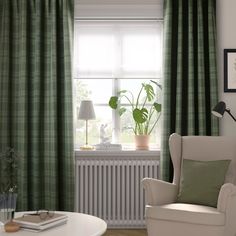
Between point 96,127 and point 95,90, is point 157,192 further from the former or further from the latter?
point 95,90

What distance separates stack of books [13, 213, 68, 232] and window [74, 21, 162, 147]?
2122mm

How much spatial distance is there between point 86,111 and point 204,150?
134 centimetres

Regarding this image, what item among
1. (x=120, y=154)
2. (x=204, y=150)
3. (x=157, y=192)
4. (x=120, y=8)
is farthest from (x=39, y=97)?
(x=204, y=150)

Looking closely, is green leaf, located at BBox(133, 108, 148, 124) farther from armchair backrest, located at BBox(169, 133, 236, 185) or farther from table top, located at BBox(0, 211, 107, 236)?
table top, located at BBox(0, 211, 107, 236)

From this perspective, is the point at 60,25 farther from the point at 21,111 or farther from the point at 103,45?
the point at 21,111

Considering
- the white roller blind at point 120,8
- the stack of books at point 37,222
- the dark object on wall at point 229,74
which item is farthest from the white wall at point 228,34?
the stack of books at point 37,222

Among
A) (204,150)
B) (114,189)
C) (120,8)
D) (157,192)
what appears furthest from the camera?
(120,8)

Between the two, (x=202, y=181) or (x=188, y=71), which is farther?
(x=188, y=71)

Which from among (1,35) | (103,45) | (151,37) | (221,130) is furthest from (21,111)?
(221,130)

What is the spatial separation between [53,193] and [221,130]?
6.46ft

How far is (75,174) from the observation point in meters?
4.85

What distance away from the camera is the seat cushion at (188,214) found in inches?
134

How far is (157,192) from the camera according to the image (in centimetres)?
383

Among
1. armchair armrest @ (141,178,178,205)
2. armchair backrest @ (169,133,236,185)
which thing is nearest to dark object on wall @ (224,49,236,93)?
armchair backrest @ (169,133,236,185)
